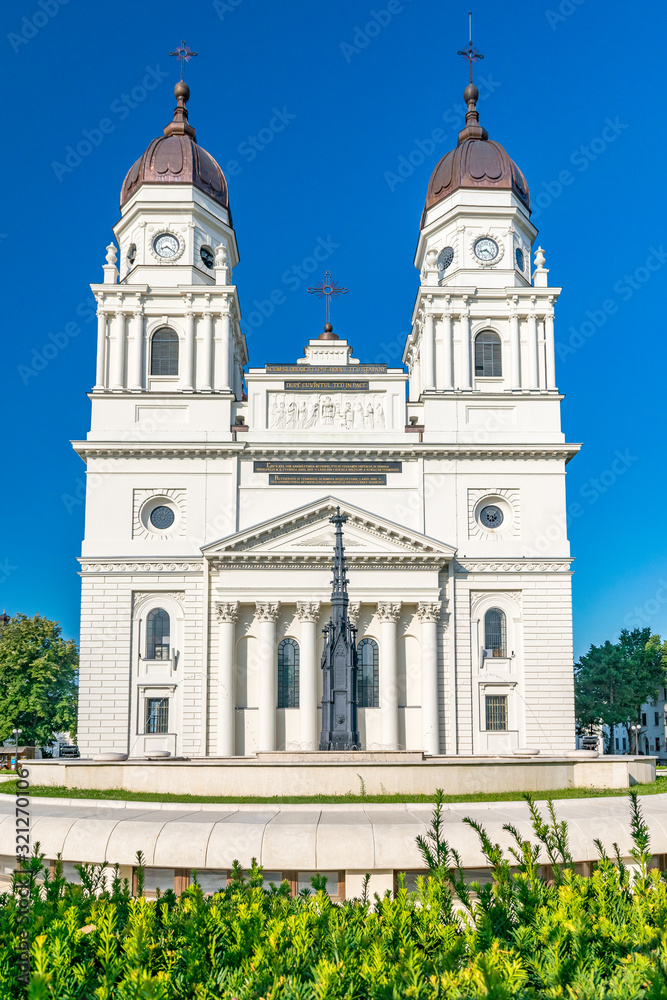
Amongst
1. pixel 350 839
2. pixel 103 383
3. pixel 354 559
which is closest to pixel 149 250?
pixel 103 383

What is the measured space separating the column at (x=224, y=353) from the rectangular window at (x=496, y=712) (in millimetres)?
21111

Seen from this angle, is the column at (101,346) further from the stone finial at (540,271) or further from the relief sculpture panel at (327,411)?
the stone finial at (540,271)

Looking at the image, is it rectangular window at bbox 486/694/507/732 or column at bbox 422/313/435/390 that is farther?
column at bbox 422/313/435/390

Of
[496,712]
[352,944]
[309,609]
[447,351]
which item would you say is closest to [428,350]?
[447,351]

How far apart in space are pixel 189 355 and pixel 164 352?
1.57 m

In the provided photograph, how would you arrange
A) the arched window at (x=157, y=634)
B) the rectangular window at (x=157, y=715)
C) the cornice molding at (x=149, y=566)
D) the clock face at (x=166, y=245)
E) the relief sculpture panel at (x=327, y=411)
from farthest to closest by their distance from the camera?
the clock face at (x=166, y=245)
the relief sculpture panel at (x=327, y=411)
the cornice molding at (x=149, y=566)
the arched window at (x=157, y=634)
the rectangular window at (x=157, y=715)

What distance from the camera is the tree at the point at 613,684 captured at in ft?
230

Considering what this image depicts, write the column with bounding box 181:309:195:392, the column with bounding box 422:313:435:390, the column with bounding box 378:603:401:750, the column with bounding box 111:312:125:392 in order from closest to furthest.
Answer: the column with bounding box 378:603:401:750 < the column with bounding box 111:312:125:392 < the column with bounding box 181:309:195:392 < the column with bounding box 422:313:435:390

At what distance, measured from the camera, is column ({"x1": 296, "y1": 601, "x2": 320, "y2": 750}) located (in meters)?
44.4

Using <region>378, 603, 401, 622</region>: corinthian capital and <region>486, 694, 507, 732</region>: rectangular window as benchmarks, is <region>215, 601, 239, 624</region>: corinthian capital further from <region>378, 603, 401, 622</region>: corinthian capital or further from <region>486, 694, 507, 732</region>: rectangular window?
<region>486, 694, 507, 732</region>: rectangular window

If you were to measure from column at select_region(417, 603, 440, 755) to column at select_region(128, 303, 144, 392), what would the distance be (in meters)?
18.9

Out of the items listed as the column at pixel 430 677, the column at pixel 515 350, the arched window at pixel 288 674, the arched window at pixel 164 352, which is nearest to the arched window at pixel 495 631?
the column at pixel 430 677

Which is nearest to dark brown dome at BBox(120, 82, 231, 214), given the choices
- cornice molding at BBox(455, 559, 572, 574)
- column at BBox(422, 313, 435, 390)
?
column at BBox(422, 313, 435, 390)

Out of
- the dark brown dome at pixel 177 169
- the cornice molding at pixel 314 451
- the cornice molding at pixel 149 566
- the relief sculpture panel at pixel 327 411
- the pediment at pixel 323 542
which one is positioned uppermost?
the dark brown dome at pixel 177 169
